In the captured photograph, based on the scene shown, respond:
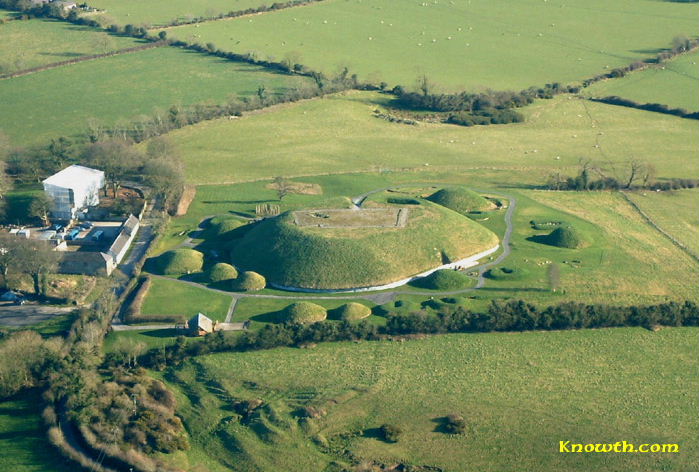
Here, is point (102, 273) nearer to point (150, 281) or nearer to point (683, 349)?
point (150, 281)

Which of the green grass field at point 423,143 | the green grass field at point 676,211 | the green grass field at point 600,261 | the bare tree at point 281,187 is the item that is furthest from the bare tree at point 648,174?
the bare tree at point 281,187

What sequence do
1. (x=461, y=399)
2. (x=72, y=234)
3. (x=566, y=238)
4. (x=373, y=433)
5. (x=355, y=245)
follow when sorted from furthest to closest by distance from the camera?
(x=72, y=234) < (x=566, y=238) < (x=355, y=245) < (x=461, y=399) < (x=373, y=433)

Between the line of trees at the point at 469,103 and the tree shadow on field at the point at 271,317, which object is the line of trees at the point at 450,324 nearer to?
the tree shadow on field at the point at 271,317

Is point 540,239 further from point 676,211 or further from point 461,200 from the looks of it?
point 676,211

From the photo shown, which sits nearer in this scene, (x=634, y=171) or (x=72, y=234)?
(x=72, y=234)

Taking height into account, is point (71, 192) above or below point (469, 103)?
below

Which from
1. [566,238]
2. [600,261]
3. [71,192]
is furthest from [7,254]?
[600,261]
